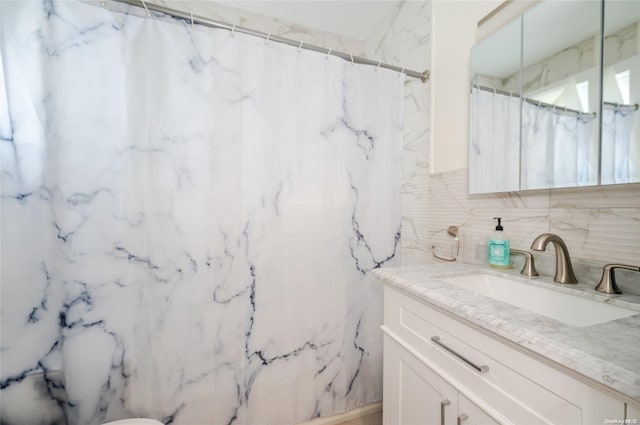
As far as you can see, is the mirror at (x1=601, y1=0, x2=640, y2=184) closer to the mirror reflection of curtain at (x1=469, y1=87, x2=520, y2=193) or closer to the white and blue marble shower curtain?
the mirror reflection of curtain at (x1=469, y1=87, x2=520, y2=193)

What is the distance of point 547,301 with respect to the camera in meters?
0.80

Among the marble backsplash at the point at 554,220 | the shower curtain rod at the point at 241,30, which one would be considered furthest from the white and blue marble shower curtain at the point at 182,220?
the marble backsplash at the point at 554,220

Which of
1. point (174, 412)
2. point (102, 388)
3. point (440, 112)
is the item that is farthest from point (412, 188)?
point (102, 388)

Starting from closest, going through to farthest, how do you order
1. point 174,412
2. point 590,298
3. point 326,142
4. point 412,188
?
point 590,298
point 174,412
point 326,142
point 412,188

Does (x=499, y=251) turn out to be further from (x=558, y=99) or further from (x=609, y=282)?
(x=558, y=99)

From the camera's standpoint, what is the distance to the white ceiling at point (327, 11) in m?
1.64

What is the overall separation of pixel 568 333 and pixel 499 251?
56 cm

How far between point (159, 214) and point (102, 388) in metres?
0.68

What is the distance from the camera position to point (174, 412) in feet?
3.53

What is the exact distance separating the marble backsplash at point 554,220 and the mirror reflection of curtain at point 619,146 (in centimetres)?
3

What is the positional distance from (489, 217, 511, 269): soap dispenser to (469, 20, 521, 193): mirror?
7.4 inches

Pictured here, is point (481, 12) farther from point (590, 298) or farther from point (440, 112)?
point (590, 298)

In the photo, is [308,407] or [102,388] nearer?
[102,388]

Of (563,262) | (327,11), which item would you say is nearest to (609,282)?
(563,262)
